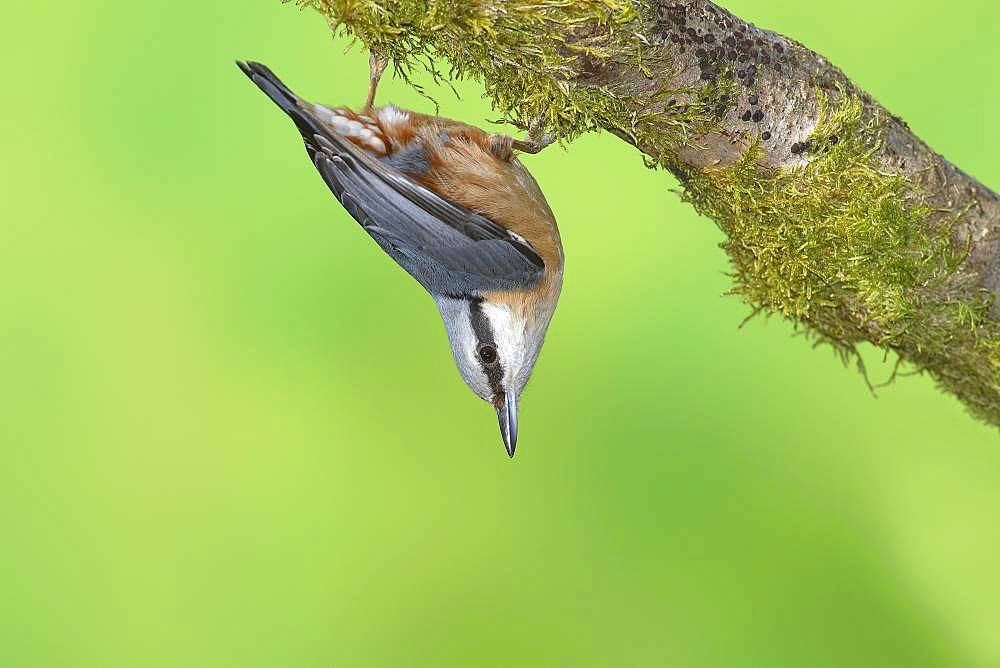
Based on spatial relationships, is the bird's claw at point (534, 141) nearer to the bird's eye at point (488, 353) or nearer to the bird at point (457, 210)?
the bird at point (457, 210)

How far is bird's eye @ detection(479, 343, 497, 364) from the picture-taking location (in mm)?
2094

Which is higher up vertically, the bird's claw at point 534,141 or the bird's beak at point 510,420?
the bird's claw at point 534,141

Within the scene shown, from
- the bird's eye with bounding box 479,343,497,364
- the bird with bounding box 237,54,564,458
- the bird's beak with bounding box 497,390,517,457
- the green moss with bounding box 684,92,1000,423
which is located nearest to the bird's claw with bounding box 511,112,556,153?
the bird with bounding box 237,54,564,458

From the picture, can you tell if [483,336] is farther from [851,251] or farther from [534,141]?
[851,251]

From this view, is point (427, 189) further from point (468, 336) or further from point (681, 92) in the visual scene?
point (681, 92)

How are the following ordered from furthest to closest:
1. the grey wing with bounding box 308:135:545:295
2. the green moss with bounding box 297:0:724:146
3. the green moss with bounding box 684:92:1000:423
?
the grey wing with bounding box 308:135:545:295 → the green moss with bounding box 684:92:1000:423 → the green moss with bounding box 297:0:724:146

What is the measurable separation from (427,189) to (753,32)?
2.22 ft

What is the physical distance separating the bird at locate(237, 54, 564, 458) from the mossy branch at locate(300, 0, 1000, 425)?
10.4 inches

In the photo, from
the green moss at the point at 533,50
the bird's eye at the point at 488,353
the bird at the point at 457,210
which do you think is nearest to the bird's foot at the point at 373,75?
the bird at the point at 457,210

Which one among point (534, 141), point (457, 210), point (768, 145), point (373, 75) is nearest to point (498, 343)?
point (457, 210)

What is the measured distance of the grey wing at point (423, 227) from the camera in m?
1.88

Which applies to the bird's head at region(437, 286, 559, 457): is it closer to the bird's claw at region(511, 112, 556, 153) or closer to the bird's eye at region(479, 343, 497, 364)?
the bird's eye at region(479, 343, 497, 364)

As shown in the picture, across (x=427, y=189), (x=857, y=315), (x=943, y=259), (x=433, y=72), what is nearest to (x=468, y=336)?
(x=427, y=189)

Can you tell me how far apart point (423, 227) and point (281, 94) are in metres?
0.36
